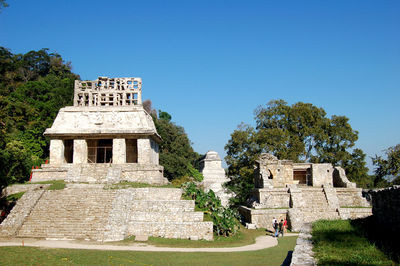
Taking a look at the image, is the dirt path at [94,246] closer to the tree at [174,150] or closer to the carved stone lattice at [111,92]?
the carved stone lattice at [111,92]

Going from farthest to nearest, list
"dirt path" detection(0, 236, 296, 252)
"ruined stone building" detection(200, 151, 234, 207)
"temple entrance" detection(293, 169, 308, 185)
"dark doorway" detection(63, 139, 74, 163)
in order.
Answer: "ruined stone building" detection(200, 151, 234, 207) < "temple entrance" detection(293, 169, 308, 185) < "dark doorway" detection(63, 139, 74, 163) < "dirt path" detection(0, 236, 296, 252)

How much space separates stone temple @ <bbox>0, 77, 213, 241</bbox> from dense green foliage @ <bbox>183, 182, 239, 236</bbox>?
682mm

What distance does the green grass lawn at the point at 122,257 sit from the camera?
9188mm

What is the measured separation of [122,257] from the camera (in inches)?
390

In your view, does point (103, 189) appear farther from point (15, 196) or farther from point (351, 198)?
point (351, 198)

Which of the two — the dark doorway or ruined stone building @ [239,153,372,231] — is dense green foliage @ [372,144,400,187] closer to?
ruined stone building @ [239,153,372,231]

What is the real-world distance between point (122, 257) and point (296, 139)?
23366 millimetres

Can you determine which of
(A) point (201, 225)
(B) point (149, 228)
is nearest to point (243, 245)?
(A) point (201, 225)

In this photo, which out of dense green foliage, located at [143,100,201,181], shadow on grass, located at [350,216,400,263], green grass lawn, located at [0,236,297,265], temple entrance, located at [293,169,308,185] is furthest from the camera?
dense green foliage, located at [143,100,201,181]

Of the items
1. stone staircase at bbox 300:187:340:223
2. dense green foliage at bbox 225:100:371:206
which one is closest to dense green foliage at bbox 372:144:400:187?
dense green foliage at bbox 225:100:371:206

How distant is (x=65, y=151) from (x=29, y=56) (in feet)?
124

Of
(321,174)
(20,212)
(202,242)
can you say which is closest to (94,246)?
(202,242)

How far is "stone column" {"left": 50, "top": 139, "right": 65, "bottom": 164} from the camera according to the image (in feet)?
68.3

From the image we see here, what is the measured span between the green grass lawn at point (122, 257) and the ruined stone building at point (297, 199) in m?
7.50
